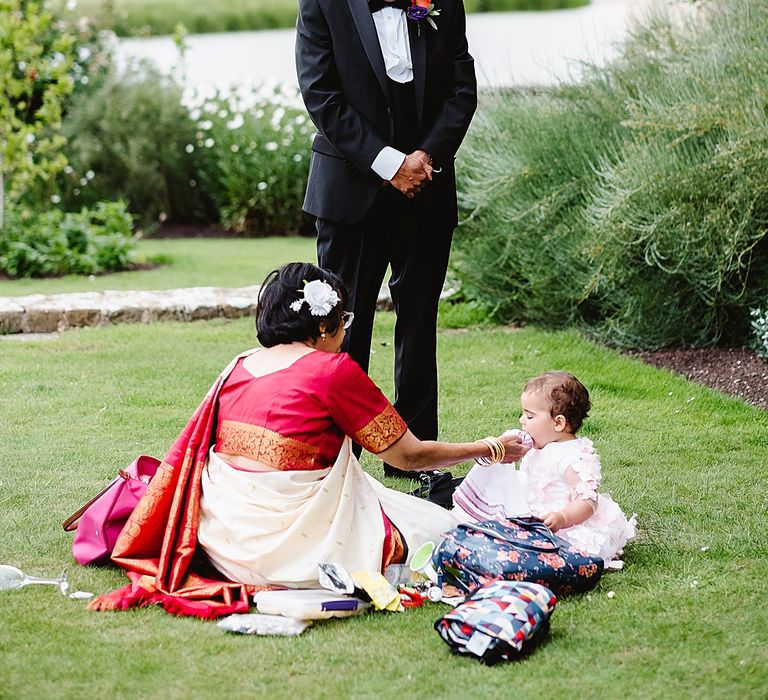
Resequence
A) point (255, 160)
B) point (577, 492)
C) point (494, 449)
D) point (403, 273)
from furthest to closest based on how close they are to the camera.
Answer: point (255, 160)
point (403, 273)
point (577, 492)
point (494, 449)

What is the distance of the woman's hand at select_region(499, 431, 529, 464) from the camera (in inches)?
129

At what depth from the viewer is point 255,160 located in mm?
10555

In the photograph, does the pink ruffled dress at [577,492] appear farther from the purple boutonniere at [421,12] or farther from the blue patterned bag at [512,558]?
the purple boutonniere at [421,12]

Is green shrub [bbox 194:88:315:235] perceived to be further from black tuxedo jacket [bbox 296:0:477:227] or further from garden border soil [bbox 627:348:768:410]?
black tuxedo jacket [bbox 296:0:477:227]

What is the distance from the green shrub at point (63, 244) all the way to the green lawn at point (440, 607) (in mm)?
2683

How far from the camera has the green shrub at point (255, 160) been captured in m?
10.6

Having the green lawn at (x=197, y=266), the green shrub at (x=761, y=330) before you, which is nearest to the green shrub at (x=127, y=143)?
the green lawn at (x=197, y=266)

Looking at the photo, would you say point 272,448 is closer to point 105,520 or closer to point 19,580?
point 105,520

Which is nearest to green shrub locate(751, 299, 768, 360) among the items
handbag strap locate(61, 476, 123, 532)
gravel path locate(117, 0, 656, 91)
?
handbag strap locate(61, 476, 123, 532)

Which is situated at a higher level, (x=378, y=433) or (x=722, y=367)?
(x=378, y=433)

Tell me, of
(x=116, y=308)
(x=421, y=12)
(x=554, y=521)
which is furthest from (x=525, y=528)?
(x=116, y=308)

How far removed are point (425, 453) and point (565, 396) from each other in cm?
49

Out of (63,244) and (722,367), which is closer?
(722,367)

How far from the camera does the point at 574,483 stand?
3326 mm
